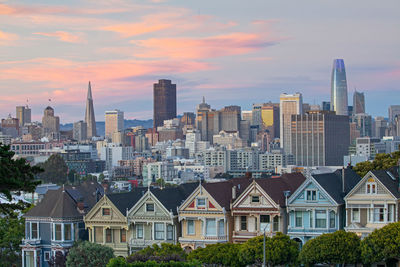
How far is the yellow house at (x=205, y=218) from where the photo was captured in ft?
202

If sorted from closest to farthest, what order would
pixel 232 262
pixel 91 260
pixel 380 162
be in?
1. pixel 232 262
2. pixel 91 260
3. pixel 380 162

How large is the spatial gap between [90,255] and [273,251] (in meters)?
12.9

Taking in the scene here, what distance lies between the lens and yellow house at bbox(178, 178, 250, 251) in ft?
202

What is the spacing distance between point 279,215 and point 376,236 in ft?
25.2

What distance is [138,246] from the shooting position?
63750 millimetres

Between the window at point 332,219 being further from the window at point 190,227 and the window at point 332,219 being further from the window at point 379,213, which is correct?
the window at point 190,227

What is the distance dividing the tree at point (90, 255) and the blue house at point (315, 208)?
12.1 metres

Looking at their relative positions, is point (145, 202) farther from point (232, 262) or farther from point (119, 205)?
point (232, 262)

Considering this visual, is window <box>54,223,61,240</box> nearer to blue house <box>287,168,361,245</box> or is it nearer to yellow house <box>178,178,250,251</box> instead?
Answer: yellow house <box>178,178,250,251</box>

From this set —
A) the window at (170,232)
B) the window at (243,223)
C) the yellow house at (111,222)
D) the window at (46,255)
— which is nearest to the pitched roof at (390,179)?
the window at (243,223)

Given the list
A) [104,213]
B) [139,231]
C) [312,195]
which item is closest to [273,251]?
[312,195]

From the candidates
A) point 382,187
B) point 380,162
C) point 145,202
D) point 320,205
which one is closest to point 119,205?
point 145,202

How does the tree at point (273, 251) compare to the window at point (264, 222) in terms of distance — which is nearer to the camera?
the tree at point (273, 251)

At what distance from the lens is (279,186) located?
6284 centimetres
